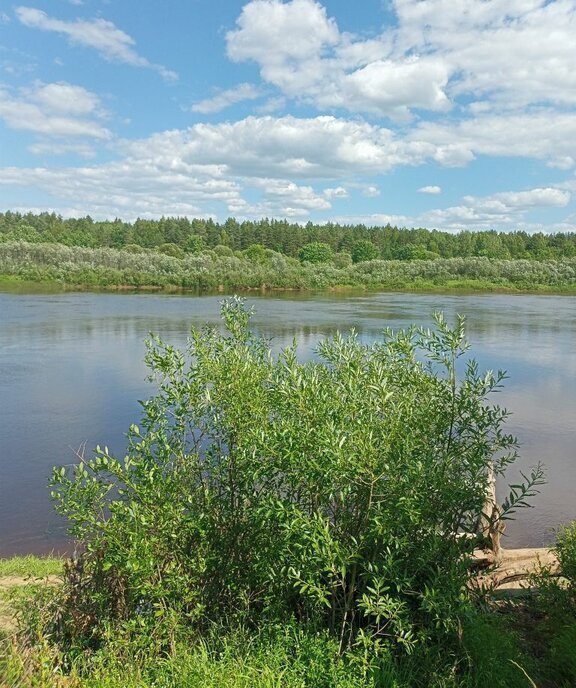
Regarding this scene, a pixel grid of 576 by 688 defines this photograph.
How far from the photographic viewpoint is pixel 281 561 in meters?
5.61

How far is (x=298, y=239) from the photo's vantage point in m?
111

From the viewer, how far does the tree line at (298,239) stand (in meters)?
102

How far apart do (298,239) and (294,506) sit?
351 feet

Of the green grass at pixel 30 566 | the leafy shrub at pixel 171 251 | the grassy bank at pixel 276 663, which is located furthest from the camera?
the leafy shrub at pixel 171 251

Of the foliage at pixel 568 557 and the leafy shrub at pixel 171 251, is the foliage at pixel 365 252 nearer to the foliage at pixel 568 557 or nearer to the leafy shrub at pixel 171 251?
the leafy shrub at pixel 171 251

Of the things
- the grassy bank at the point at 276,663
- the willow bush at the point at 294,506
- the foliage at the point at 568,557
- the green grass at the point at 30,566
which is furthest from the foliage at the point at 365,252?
the grassy bank at the point at 276,663

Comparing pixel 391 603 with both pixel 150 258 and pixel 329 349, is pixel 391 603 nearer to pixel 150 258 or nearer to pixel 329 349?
pixel 329 349

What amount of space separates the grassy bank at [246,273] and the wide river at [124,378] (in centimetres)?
2033

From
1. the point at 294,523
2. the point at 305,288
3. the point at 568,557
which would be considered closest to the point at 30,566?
the point at 294,523

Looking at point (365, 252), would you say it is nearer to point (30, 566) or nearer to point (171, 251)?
point (171, 251)

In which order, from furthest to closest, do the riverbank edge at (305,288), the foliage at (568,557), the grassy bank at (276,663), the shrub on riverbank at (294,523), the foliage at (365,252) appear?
the foliage at (365,252) → the riverbank edge at (305,288) → the foliage at (568,557) → the shrub on riverbank at (294,523) → the grassy bank at (276,663)

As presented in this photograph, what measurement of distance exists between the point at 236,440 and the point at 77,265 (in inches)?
2787

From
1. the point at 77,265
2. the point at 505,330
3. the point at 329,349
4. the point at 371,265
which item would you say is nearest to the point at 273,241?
the point at 371,265

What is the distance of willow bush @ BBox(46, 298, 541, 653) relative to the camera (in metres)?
5.35
